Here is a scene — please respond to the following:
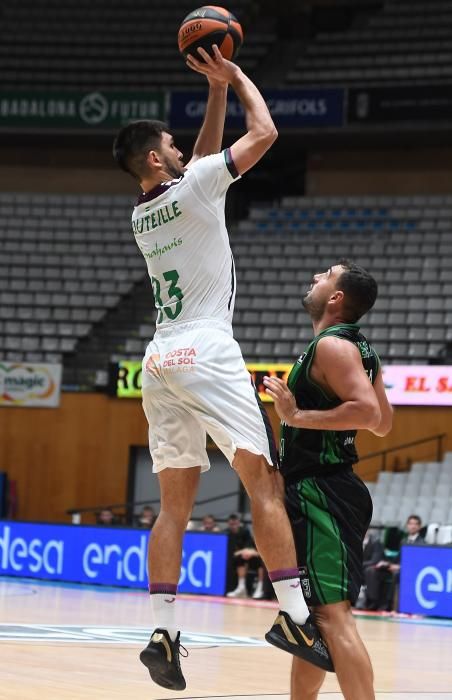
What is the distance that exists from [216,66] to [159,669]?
2.46m

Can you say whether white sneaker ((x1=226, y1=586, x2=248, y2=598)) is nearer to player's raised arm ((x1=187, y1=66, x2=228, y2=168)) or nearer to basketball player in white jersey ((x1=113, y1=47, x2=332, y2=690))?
basketball player in white jersey ((x1=113, y1=47, x2=332, y2=690))

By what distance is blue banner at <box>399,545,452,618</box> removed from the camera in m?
13.3

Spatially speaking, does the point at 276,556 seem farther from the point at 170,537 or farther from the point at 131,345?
the point at 131,345

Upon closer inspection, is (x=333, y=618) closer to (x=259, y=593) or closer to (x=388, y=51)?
(x=259, y=593)

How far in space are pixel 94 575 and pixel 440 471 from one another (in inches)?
222

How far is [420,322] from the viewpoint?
68.3 ft

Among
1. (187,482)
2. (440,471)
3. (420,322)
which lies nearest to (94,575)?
(440,471)

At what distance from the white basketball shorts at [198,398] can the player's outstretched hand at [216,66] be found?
1.03m

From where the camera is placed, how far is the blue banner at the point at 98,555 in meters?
15.4

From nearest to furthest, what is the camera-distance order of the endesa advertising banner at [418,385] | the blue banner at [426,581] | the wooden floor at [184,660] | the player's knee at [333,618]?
the player's knee at [333,618]
the wooden floor at [184,660]
the blue banner at [426,581]
the endesa advertising banner at [418,385]

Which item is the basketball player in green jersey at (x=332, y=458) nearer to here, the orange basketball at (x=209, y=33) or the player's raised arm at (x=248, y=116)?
the player's raised arm at (x=248, y=116)

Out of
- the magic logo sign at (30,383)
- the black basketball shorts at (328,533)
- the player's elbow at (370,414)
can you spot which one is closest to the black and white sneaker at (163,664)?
the black basketball shorts at (328,533)

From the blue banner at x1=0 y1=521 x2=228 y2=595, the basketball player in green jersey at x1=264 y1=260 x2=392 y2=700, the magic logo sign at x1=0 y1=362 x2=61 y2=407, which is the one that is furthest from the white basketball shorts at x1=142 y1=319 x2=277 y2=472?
the magic logo sign at x1=0 y1=362 x2=61 y2=407

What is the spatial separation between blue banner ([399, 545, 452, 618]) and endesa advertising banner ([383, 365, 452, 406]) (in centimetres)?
579
